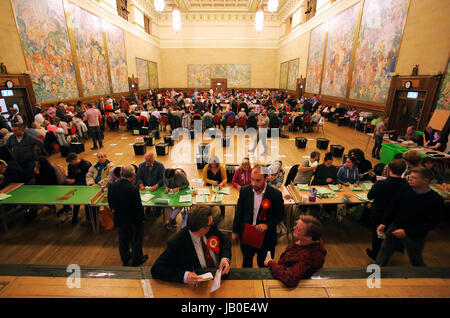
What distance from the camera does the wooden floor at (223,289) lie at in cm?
156

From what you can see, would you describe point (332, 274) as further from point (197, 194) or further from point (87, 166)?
point (87, 166)

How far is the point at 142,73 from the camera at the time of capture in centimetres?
2130

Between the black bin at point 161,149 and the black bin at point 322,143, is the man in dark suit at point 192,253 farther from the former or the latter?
the black bin at point 322,143

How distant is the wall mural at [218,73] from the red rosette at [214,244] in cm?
2748

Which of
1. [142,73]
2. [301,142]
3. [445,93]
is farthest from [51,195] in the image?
[142,73]

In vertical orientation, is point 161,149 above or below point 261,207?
below

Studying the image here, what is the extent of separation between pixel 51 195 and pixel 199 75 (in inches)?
1017

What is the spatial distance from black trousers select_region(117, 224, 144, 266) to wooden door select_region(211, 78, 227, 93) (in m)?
26.0

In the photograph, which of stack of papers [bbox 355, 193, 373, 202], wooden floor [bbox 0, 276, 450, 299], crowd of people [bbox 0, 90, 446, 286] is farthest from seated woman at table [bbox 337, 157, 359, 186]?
wooden floor [bbox 0, 276, 450, 299]

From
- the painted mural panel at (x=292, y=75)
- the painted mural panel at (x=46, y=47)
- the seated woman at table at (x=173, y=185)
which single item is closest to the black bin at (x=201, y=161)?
the seated woman at table at (x=173, y=185)

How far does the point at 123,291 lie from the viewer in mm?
1572

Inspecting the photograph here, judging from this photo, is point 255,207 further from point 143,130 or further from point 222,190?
point 143,130

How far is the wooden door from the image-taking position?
27250 millimetres

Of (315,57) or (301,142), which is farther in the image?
(315,57)
